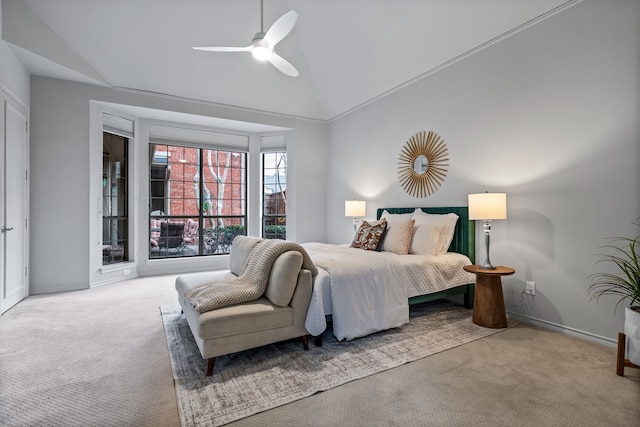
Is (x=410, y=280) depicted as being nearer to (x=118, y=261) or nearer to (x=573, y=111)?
(x=573, y=111)

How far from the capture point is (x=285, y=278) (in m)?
2.34

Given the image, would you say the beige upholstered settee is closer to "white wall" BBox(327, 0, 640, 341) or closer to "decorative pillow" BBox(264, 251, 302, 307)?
"decorative pillow" BBox(264, 251, 302, 307)

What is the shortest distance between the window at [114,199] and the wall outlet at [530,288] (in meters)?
5.55

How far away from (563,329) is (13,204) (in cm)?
584

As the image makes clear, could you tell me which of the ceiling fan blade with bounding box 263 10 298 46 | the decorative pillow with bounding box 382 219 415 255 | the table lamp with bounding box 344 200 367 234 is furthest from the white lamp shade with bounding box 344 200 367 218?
the ceiling fan blade with bounding box 263 10 298 46

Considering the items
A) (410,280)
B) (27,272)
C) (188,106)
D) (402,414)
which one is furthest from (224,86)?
(402,414)

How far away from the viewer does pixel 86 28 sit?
12.5ft

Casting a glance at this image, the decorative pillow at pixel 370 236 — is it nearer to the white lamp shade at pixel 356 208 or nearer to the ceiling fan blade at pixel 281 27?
the white lamp shade at pixel 356 208

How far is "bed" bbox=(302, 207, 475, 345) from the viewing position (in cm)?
257

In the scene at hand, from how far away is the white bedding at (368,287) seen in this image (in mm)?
2562

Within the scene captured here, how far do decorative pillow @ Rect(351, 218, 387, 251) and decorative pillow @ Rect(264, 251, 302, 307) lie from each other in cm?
164

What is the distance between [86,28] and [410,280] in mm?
4723

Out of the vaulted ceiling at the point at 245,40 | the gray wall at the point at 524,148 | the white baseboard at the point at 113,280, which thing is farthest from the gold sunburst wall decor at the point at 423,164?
the white baseboard at the point at 113,280

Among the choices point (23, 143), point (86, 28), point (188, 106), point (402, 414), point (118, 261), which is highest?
point (86, 28)
